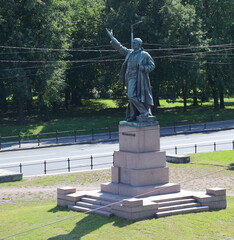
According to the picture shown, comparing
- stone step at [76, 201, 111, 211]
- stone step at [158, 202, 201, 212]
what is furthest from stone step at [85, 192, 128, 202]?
stone step at [158, 202, 201, 212]

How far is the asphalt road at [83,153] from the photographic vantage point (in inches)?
1320

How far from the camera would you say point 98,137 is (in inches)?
1847

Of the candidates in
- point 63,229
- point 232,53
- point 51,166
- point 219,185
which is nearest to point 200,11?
point 232,53

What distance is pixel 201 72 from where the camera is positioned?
2146 inches

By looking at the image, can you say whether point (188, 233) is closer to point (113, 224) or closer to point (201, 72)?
point (113, 224)

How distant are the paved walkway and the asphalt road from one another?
97cm

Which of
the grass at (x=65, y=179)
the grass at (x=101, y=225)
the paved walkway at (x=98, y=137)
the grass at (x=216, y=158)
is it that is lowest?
the grass at (x=101, y=225)

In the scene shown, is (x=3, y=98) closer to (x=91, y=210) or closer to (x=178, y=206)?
(x=91, y=210)

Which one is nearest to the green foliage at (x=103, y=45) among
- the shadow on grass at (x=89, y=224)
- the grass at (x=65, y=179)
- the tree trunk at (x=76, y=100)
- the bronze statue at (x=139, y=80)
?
the tree trunk at (x=76, y=100)

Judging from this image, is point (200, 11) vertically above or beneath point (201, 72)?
above

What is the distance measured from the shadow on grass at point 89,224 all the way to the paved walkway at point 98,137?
2298cm

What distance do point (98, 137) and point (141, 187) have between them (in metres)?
25.3

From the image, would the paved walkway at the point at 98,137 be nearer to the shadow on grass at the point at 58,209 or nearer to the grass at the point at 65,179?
the grass at the point at 65,179

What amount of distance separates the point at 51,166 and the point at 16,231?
569 inches
